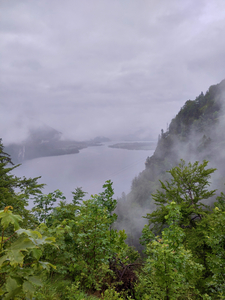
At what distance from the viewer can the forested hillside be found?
327 feet

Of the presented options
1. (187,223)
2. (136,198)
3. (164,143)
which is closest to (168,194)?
(187,223)

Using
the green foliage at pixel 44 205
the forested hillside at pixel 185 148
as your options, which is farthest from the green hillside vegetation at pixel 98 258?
the forested hillside at pixel 185 148

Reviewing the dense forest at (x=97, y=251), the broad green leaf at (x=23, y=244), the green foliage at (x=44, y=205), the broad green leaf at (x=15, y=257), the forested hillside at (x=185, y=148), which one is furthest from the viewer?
the forested hillside at (x=185, y=148)

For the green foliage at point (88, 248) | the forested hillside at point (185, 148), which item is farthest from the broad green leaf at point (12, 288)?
the forested hillside at point (185, 148)

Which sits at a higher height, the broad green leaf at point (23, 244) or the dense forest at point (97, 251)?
the broad green leaf at point (23, 244)

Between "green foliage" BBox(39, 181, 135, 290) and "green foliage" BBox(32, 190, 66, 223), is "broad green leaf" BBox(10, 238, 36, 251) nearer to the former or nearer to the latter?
"green foliage" BBox(39, 181, 135, 290)

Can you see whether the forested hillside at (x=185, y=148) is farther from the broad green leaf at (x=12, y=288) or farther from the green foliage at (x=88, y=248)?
the broad green leaf at (x=12, y=288)

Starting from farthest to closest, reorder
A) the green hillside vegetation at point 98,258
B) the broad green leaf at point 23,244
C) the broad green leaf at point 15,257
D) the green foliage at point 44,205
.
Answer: the green foliage at point 44,205
the green hillside vegetation at point 98,258
the broad green leaf at point 23,244
the broad green leaf at point 15,257

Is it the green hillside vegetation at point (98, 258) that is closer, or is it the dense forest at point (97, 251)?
the dense forest at point (97, 251)

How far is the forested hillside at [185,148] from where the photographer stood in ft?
327

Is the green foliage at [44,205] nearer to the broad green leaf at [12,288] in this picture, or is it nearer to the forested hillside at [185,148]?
the broad green leaf at [12,288]

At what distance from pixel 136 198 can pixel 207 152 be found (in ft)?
198

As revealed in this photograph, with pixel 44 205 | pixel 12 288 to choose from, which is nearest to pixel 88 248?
pixel 44 205

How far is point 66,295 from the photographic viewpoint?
138 inches
